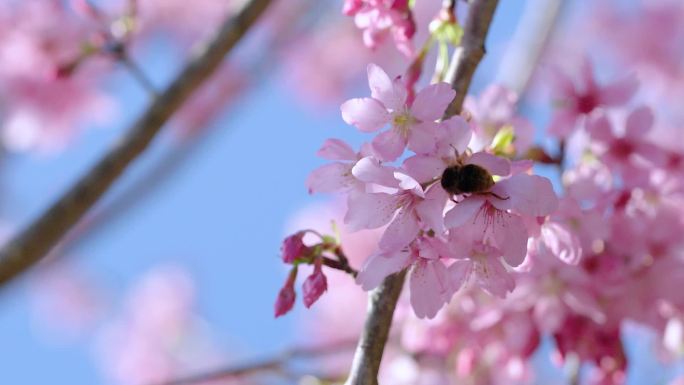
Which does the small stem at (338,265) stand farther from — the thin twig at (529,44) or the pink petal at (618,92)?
the thin twig at (529,44)

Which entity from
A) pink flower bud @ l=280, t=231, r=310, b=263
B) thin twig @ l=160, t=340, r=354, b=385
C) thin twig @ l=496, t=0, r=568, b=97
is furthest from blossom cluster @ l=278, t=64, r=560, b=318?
thin twig @ l=496, t=0, r=568, b=97

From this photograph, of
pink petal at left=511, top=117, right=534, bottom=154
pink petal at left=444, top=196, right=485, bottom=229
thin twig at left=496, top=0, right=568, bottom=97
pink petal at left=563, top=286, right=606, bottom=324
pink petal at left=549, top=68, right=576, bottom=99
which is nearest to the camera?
pink petal at left=444, top=196, right=485, bottom=229

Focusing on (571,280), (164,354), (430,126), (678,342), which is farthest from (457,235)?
(164,354)

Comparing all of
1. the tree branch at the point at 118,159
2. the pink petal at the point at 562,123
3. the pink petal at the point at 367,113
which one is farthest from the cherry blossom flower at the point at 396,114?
the tree branch at the point at 118,159

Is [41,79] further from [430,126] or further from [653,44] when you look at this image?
[653,44]

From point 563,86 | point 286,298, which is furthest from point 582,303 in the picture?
point 286,298

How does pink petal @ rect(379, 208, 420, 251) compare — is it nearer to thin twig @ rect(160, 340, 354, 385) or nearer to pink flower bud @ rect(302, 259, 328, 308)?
pink flower bud @ rect(302, 259, 328, 308)
